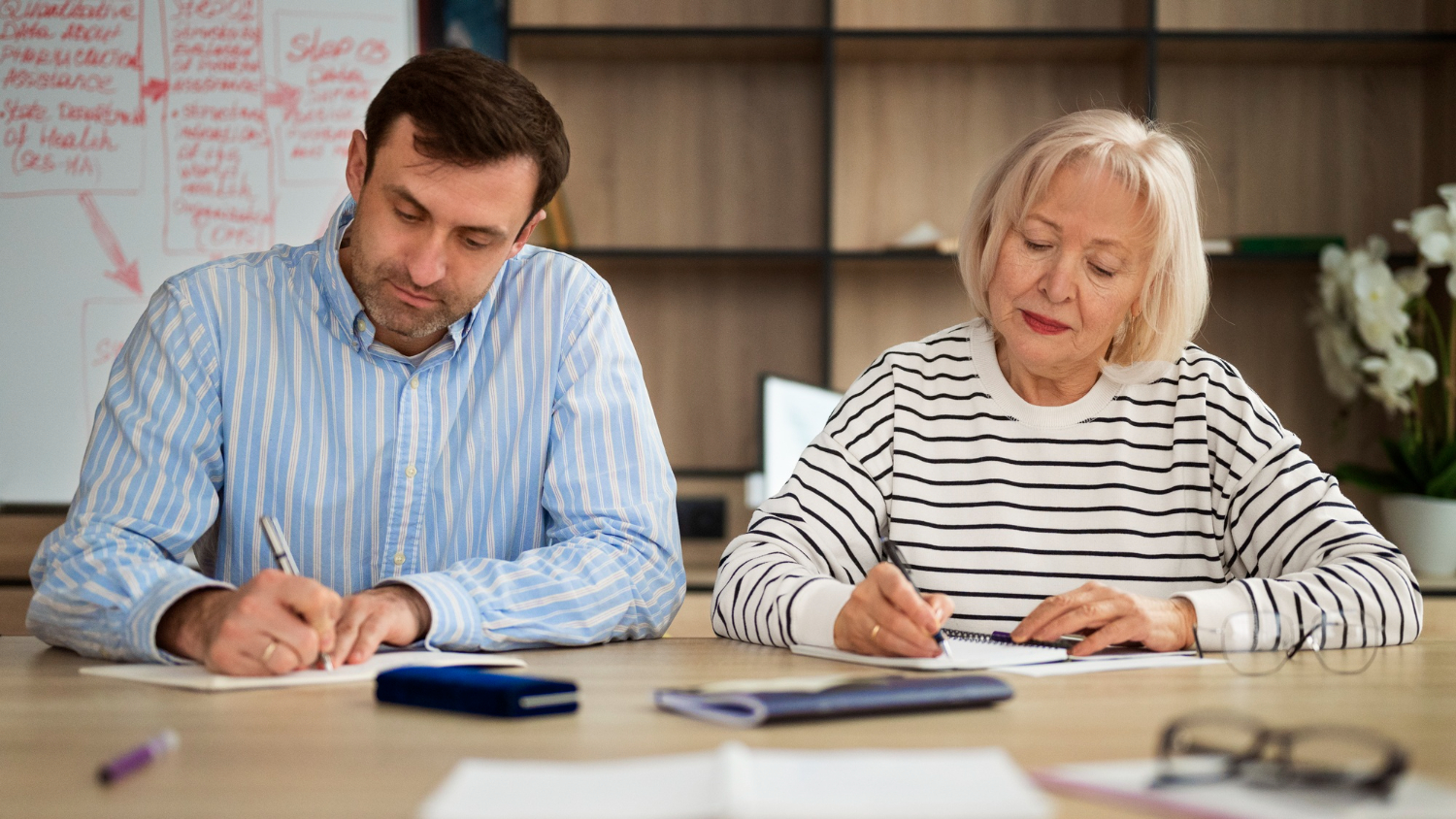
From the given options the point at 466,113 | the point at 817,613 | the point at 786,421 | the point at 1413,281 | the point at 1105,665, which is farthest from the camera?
the point at 1413,281

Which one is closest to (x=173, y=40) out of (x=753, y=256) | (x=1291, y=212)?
(x=753, y=256)

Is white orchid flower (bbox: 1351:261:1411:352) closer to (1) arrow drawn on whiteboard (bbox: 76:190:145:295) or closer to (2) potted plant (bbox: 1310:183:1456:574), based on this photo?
(2) potted plant (bbox: 1310:183:1456:574)

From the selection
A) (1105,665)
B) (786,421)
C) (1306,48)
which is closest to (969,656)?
(1105,665)

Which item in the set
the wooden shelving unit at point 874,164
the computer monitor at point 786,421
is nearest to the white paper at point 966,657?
the computer monitor at point 786,421

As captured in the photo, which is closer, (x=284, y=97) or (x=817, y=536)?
(x=817, y=536)

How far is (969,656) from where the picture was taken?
1.19 m

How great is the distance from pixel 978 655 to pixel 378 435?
2.54ft

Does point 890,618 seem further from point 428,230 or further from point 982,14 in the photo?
point 982,14

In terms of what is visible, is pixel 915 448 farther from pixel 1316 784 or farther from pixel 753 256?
pixel 753 256

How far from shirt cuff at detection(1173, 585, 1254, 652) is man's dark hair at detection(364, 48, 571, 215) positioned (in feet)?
2.90

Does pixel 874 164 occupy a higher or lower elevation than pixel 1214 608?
higher

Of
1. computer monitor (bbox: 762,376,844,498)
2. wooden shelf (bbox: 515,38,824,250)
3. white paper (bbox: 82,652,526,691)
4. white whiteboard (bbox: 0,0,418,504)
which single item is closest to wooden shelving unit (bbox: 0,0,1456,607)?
wooden shelf (bbox: 515,38,824,250)

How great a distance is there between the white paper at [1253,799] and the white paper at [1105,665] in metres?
0.39

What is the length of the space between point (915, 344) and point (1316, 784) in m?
1.09
